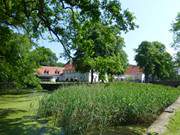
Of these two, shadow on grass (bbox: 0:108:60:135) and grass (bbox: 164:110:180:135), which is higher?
grass (bbox: 164:110:180:135)

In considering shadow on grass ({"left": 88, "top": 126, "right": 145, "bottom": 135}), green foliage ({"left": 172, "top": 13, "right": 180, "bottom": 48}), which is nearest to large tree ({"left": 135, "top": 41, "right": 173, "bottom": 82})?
green foliage ({"left": 172, "top": 13, "right": 180, "bottom": 48})

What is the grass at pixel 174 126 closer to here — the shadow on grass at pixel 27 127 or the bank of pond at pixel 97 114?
the bank of pond at pixel 97 114

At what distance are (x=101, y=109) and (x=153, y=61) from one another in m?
67.9

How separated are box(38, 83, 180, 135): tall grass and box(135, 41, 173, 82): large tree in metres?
63.2

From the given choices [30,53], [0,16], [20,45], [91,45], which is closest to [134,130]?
[91,45]

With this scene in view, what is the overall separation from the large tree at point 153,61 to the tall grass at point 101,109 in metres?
63.2

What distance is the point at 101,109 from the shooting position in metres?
11.2

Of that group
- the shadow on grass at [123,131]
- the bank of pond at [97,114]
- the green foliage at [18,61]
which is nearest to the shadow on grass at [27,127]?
the bank of pond at [97,114]

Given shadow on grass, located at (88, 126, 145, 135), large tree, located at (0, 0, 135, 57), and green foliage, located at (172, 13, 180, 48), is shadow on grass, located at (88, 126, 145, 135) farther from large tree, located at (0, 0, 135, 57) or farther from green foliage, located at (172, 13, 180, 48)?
green foliage, located at (172, 13, 180, 48)

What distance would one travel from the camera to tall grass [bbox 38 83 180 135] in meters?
11.1

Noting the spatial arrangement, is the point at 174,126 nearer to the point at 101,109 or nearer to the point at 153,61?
the point at 101,109

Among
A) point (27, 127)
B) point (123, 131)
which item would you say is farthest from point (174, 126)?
point (27, 127)

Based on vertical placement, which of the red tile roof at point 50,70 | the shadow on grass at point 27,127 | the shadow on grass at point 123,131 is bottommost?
the shadow on grass at point 27,127

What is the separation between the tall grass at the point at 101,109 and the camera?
36.4ft
